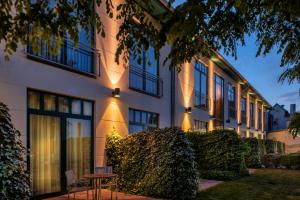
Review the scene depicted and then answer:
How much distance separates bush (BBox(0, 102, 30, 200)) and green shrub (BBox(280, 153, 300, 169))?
61.8 feet

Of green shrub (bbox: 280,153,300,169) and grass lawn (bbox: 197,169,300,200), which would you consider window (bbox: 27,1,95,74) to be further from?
green shrub (bbox: 280,153,300,169)

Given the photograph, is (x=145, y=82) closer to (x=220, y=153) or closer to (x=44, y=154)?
(x=220, y=153)

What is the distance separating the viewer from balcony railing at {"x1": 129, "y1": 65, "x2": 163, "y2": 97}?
14528mm

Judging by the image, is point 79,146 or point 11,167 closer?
point 11,167

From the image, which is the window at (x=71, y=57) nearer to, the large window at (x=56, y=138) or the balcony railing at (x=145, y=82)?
the large window at (x=56, y=138)

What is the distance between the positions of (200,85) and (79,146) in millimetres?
13852

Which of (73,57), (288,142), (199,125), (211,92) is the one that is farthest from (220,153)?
(288,142)

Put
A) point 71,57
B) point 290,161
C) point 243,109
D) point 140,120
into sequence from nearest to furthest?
point 71,57
point 140,120
point 290,161
point 243,109

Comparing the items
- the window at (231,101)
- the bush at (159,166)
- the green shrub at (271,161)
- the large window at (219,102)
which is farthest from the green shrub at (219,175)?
the window at (231,101)

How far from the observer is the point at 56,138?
32.9 ft

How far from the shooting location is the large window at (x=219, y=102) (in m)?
27.0

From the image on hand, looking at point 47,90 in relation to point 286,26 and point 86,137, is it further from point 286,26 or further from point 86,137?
point 286,26

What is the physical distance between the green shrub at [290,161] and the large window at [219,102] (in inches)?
229

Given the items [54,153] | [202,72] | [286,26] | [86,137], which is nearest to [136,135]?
[86,137]
